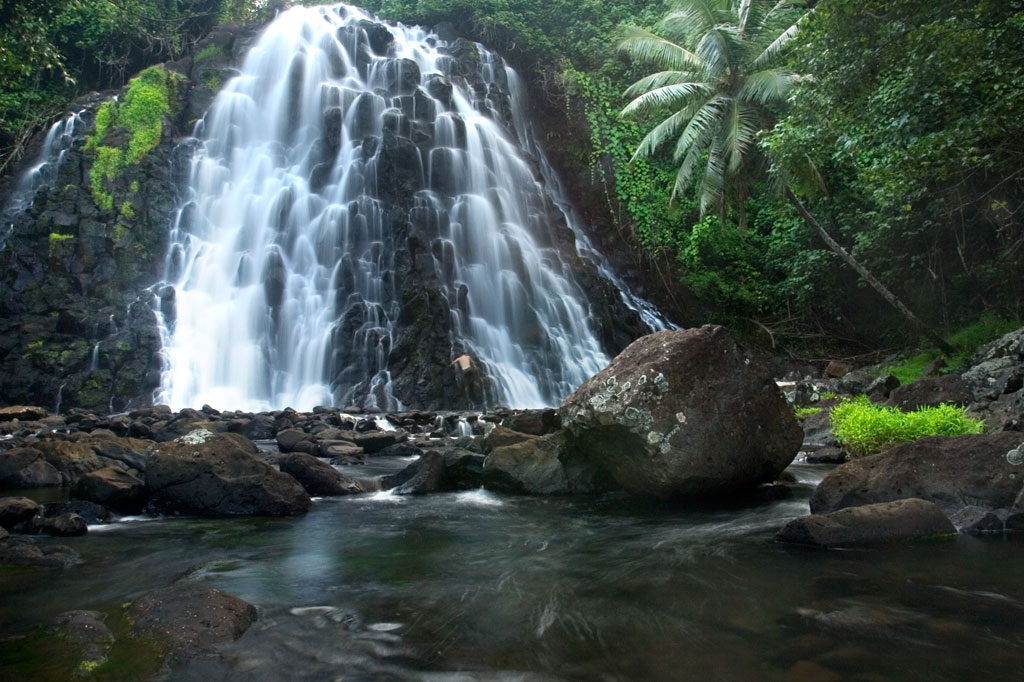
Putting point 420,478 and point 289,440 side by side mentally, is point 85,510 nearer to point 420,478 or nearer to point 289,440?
point 420,478

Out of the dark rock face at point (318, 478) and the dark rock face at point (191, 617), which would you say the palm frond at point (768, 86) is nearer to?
the dark rock face at point (318, 478)

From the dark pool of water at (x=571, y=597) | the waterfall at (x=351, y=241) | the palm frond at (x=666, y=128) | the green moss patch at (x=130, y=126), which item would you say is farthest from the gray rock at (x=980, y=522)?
the green moss patch at (x=130, y=126)

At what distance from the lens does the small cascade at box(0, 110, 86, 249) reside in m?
20.2

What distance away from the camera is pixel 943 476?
5.74 m

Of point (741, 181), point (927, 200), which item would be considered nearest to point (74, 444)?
point (927, 200)

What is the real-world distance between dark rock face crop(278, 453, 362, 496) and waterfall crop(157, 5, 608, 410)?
367 inches

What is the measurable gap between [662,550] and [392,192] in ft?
60.8

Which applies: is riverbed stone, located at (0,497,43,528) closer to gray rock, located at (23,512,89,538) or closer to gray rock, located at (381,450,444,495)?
gray rock, located at (23,512,89,538)

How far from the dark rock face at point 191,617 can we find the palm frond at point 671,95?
804 inches

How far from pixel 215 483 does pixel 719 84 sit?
1924 centimetres

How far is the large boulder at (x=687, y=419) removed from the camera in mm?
6750

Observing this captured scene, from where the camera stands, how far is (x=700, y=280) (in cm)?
2494

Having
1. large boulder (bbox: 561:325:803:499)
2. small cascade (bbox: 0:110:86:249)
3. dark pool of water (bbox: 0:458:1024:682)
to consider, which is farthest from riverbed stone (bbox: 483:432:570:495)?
small cascade (bbox: 0:110:86:249)

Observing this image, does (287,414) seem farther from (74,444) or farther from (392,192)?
(392,192)
